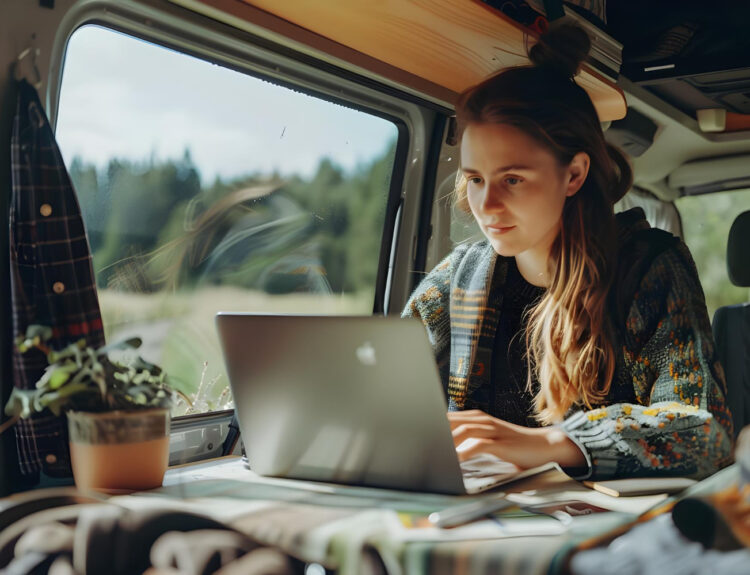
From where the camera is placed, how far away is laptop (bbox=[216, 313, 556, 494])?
3.64 ft

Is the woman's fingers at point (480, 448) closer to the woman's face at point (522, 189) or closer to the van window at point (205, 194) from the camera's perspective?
the van window at point (205, 194)

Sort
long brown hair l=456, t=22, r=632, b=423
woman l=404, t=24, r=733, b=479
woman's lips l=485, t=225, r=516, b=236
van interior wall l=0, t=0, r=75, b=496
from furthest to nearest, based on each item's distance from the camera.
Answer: woman's lips l=485, t=225, r=516, b=236
long brown hair l=456, t=22, r=632, b=423
woman l=404, t=24, r=733, b=479
van interior wall l=0, t=0, r=75, b=496

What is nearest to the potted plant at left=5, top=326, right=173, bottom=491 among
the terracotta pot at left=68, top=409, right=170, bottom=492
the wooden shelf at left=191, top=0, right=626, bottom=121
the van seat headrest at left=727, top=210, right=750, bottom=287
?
the terracotta pot at left=68, top=409, right=170, bottom=492

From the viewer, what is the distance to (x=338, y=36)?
1.98 meters

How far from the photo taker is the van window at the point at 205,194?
1697mm

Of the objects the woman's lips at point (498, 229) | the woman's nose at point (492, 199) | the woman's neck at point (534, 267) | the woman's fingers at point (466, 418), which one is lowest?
the woman's fingers at point (466, 418)

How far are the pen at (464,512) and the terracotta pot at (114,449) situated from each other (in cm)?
52

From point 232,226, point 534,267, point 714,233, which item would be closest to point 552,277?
point 534,267

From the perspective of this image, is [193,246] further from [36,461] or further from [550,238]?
[550,238]

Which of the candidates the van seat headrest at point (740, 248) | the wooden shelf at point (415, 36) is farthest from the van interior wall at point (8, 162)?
the van seat headrest at point (740, 248)

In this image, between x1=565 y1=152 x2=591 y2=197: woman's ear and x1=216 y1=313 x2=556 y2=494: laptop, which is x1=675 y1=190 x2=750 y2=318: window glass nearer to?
x1=565 y1=152 x2=591 y2=197: woman's ear

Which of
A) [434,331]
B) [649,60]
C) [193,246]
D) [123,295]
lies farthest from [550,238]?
[123,295]

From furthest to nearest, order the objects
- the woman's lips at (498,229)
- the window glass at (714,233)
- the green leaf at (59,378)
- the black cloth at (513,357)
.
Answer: the window glass at (714,233)
the woman's lips at (498,229)
the black cloth at (513,357)
the green leaf at (59,378)

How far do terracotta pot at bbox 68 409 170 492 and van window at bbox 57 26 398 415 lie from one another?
239 millimetres
